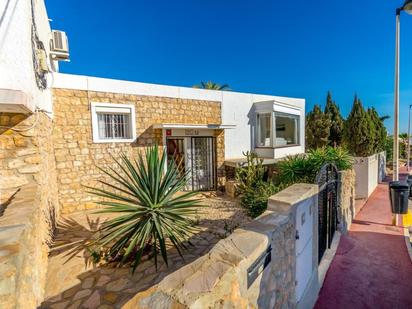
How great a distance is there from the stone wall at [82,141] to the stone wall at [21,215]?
3.48 metres

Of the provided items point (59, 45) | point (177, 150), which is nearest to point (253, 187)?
point (177, 150)

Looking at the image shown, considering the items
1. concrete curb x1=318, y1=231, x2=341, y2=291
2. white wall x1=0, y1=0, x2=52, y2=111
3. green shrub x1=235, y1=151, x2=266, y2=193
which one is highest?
white wall x1=0, y1=0, x2=52, y2=111

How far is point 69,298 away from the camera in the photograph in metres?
3.50

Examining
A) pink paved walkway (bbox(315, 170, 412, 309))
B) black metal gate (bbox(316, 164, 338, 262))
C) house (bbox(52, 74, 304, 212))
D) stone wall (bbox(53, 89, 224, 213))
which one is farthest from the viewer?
house (bbox(52, 74, 304, 212))

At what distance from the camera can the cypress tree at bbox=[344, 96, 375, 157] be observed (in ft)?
51.9

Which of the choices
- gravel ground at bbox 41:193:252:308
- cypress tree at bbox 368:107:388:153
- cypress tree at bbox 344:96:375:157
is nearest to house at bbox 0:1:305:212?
gravel ground at bbox 41:193:252:308

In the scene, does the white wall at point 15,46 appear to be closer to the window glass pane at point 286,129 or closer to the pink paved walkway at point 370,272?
the pink paved walkway at point 370,272

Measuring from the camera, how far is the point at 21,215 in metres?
2.81

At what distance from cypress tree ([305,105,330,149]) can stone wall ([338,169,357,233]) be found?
13977 mm

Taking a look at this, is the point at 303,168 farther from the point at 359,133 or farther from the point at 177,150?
the point at 359,133

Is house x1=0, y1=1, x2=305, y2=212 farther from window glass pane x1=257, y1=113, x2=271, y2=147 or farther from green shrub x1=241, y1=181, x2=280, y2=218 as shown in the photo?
green shrub x1=241, y1=181, x2=280, y2=218

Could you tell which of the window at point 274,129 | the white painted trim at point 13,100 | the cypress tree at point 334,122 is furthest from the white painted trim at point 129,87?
the cypress tree at point 334,122

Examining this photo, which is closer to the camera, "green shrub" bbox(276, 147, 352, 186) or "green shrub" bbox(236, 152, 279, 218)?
"green shrub" bbox(236, 152, 279, 218)

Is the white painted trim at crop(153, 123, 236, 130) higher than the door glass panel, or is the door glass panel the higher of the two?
the white painted trim at crop(153, 123, 236, 130)
